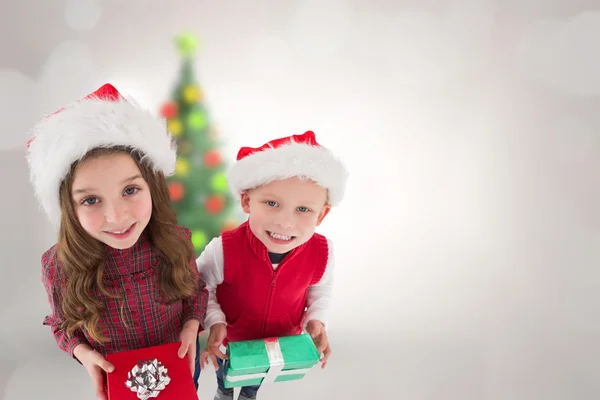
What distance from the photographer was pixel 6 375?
176 centimetres

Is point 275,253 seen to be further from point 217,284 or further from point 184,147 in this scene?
point 184,147

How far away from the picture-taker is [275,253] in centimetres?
138

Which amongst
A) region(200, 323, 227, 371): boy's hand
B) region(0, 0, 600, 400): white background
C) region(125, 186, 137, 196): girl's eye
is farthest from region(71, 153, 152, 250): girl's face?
region(0, 0, 600, 400): white background

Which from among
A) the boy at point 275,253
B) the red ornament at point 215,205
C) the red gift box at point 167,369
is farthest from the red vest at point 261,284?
the red ornament at point 215,205

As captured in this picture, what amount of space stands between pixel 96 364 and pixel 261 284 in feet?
1.58

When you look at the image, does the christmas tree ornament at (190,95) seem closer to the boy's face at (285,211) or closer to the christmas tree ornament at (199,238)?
the christmas tree ornament at (199,238)

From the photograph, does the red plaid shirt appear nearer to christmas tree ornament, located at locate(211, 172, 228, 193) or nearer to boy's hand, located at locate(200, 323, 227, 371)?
boy's hand, located at locate(200, 323, 227, 371)

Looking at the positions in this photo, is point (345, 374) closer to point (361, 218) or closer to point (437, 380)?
point (437, 380)

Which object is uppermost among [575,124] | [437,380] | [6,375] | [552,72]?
[552,72]

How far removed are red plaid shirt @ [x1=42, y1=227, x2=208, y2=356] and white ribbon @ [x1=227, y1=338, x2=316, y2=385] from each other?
0.84 feet

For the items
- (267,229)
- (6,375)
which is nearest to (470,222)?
(267,229)

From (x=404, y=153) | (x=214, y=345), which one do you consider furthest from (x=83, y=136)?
(x=404, y=153)

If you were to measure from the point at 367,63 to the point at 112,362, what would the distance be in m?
1.54

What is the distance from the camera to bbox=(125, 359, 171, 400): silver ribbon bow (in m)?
1.07
